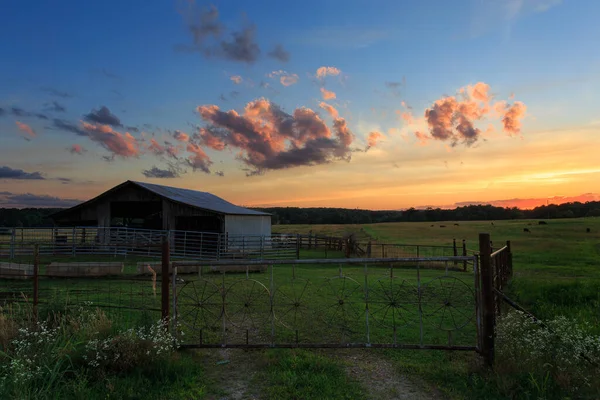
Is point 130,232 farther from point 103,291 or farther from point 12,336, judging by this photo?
point 12,336

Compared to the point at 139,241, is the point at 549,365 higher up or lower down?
lower down

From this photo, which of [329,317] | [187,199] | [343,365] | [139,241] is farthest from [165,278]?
[187,199]

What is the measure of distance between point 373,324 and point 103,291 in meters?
8.37

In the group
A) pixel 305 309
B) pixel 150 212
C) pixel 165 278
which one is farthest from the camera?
pixel 150 212

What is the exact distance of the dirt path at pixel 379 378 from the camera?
16.3ft

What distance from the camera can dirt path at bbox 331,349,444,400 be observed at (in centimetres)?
496

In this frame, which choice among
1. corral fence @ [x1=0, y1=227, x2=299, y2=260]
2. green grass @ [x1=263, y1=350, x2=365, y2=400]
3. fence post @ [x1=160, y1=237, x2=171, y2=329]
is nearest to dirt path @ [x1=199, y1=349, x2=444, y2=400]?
green grass @ [x1=263, y1=350, x2=365, y2=400]

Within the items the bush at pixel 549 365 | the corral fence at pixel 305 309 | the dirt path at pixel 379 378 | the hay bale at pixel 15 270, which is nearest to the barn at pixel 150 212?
the hay bale at pixel 15 270

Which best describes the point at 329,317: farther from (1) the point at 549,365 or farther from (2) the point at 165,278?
(1) the point at 549,365

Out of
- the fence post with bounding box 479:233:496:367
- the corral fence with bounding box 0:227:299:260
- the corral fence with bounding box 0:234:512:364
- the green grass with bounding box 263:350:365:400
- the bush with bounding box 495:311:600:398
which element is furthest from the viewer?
the corral fence with bounding box 0:227:299:260

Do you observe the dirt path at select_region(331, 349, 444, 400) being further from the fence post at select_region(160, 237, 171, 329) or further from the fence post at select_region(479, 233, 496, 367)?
the fence post at select_region(160, 237, 171, 329)

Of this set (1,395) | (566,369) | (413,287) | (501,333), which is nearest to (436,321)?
(501,333)

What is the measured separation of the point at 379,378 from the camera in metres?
5.46

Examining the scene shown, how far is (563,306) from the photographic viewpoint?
9547 millimetres
